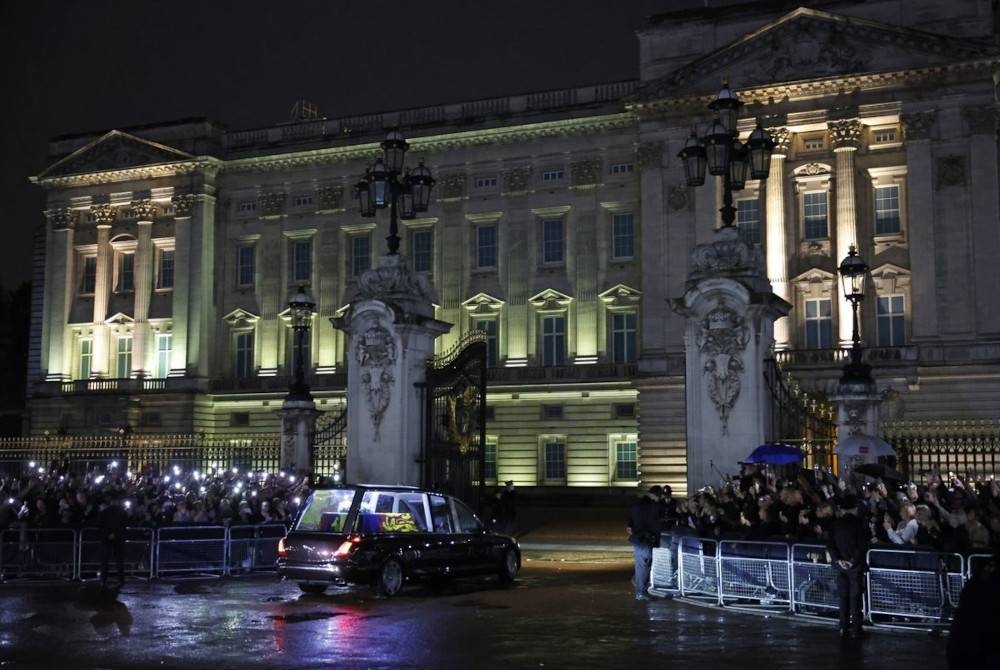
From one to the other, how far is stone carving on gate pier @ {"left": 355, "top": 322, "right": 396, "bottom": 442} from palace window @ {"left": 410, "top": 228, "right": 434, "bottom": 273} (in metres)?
35.2

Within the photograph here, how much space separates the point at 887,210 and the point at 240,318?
3038cm

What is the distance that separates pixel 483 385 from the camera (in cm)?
2447

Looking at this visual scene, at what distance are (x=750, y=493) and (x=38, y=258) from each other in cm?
5896

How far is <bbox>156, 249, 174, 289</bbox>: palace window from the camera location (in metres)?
62.5

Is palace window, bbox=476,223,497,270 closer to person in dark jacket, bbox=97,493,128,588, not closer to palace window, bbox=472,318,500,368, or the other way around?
palace window, bbox=472,318,500,368

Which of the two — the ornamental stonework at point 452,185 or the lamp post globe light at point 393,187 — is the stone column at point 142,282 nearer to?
the ornamental stonework at point 452,185

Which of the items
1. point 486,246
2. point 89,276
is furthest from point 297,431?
point 89,276

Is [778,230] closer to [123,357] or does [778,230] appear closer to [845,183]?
[845,183]

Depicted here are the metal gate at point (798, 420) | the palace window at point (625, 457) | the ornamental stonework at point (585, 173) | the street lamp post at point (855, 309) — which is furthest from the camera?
the ornamental stonework at point (585, 173)

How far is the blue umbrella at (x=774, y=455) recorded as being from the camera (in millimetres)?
18341

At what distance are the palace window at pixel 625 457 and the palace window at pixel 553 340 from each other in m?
4.40

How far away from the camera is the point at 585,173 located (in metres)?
55.1

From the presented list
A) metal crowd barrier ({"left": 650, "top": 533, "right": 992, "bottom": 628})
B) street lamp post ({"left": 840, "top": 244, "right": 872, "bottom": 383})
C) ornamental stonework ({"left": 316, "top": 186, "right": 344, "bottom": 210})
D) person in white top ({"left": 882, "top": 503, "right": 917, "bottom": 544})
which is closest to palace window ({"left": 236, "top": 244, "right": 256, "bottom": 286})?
ornamental stonework ({"left": 316, "top": 186, "right": 344, "bottom": 210})

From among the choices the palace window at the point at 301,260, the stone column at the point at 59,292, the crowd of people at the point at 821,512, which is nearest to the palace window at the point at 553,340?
the palace window at the point at 301,260
